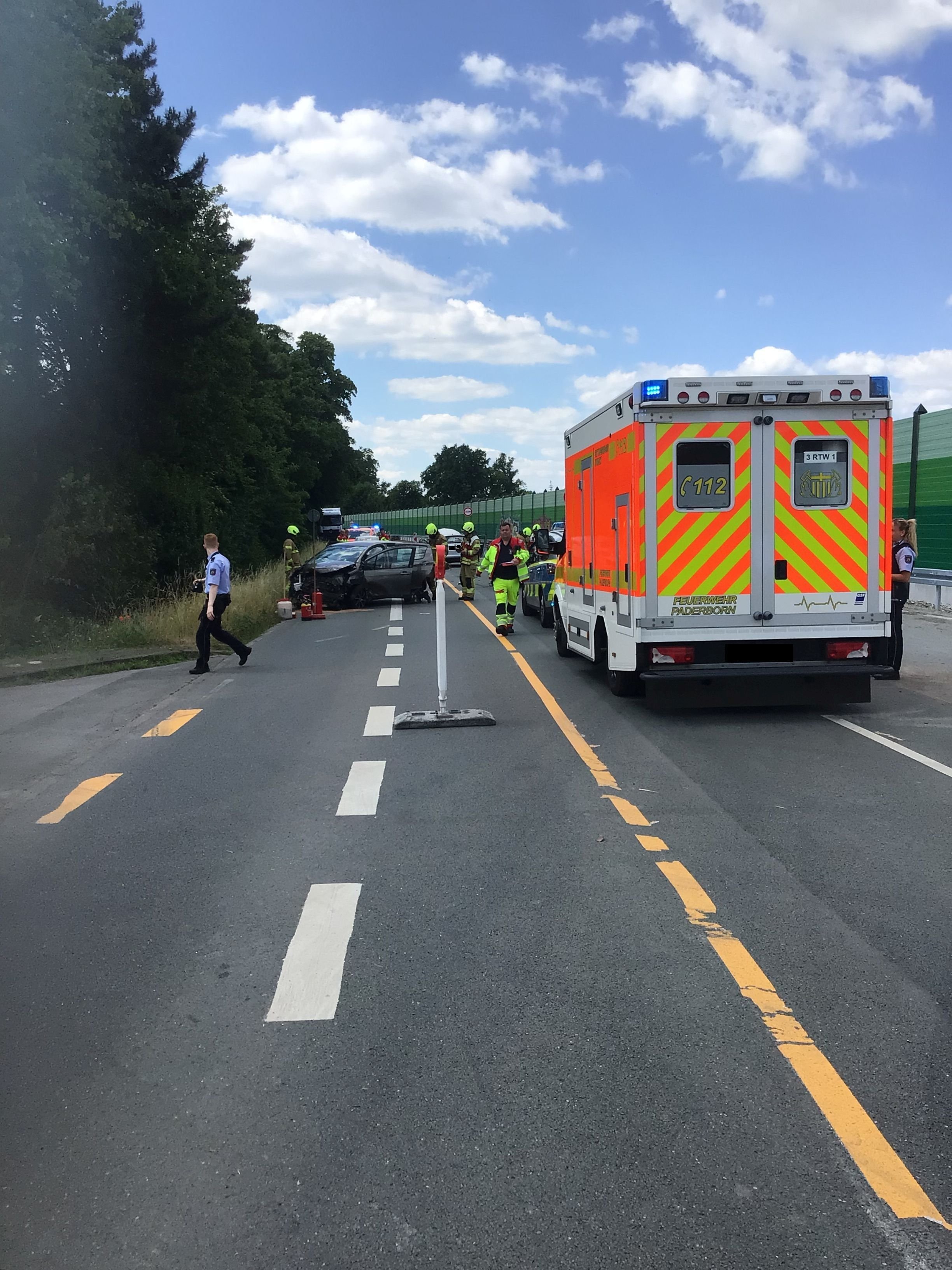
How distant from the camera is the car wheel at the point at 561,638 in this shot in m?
15.3

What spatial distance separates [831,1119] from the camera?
3.37 meters

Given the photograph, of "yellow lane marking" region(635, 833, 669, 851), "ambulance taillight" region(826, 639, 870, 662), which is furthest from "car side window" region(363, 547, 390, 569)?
"yellow lane marking" region(635, 833, 669, 851)

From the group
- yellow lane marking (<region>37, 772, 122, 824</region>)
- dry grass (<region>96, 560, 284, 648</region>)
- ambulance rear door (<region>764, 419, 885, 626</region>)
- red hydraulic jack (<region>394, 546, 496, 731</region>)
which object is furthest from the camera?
dry grass (<region>96, 560, 284, 648</region>)

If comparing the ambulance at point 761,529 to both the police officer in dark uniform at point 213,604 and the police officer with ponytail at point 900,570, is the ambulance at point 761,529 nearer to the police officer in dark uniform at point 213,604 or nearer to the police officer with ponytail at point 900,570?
the police officer with ponytail at point 900,570

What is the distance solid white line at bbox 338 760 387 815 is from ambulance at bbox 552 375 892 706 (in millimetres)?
2881

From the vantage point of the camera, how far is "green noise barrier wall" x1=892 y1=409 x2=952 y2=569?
23.7m

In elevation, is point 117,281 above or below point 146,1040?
above

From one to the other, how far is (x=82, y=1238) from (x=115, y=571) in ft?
78.8

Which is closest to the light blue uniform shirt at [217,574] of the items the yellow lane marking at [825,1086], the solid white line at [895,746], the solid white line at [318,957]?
the solid white line at [895,746]

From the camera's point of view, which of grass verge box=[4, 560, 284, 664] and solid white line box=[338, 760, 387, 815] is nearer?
solid white line box=[338, 760, 387, 815]

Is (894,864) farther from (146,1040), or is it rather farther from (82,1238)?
(82,1238)

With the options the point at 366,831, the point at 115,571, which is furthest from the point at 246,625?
the point at 366,831

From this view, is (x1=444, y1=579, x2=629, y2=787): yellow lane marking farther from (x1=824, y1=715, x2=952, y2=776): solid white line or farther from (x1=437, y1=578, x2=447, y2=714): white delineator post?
(x1=824, y1=715, x2=952, y2=776): solid white line

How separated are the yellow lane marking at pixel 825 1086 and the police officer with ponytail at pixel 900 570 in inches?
307
